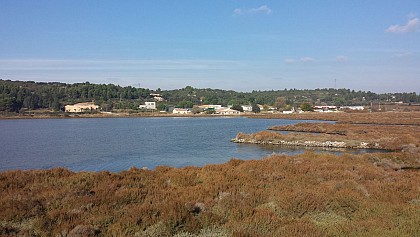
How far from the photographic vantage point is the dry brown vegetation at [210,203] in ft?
31.9

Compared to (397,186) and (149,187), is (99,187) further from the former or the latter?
(397,186)

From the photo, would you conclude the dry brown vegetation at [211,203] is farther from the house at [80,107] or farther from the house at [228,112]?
the house at [228,112]

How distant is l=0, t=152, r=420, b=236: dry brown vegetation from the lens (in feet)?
31.9

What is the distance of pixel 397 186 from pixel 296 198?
576 centimetres

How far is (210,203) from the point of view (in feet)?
39.8

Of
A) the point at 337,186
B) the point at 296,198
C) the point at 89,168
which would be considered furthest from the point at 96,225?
the point at 89,168

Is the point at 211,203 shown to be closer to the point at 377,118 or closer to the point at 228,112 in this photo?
the point at 377,118

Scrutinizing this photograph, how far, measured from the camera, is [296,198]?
12.2 m

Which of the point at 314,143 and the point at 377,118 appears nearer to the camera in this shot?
the point at 314,143

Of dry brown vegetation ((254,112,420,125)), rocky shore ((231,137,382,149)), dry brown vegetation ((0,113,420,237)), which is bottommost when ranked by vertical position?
rocky shore ((231,137,382,149))

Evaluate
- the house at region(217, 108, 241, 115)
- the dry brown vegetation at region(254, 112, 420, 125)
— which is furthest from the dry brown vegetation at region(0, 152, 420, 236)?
the house at region(217, 108, 241, 115)

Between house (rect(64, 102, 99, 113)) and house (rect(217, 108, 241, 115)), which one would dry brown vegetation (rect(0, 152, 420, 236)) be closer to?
house (rect(64, 102, 99, 113))

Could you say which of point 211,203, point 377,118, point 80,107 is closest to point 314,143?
point 211,203

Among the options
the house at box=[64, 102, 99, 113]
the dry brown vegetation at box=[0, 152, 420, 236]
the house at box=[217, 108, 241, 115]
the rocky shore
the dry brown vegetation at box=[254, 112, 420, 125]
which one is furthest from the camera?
the house at box=[217, 108, 241, 115]
